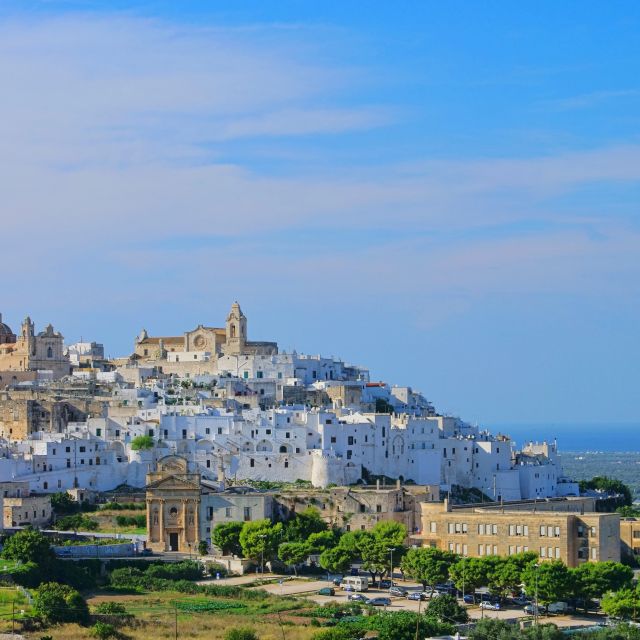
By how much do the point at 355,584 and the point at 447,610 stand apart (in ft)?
29.1

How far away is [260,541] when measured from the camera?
81.9 meters

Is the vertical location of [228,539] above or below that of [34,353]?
below

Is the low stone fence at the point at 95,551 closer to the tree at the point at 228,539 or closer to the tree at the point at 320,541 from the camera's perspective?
the tree at the point at 228,539

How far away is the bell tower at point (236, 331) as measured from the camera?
4560 inches

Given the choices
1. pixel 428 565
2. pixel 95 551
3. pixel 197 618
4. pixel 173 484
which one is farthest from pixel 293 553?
pixel 197 618

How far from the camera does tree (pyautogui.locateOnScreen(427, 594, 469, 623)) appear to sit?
6944cm

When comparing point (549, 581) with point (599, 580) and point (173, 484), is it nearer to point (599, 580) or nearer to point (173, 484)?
point (599, 580)

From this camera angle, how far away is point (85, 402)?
Answer: 101812 mm

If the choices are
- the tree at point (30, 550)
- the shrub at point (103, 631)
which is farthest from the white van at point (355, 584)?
the shrub at point (103, 631)

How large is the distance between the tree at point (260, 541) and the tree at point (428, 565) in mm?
6140

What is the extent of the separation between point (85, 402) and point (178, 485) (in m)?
17.4

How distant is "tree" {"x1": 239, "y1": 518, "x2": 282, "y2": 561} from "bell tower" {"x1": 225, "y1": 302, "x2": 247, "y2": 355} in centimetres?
3342

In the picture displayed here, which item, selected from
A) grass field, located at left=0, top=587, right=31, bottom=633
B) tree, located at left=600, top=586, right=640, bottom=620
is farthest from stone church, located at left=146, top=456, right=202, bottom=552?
tree, located at left=600, top=586, right=640, bottom=620

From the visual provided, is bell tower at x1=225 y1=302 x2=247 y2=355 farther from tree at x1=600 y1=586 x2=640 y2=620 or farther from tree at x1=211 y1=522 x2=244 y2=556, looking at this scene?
tree at x1=600 y1=586 x2=640 y2=620
